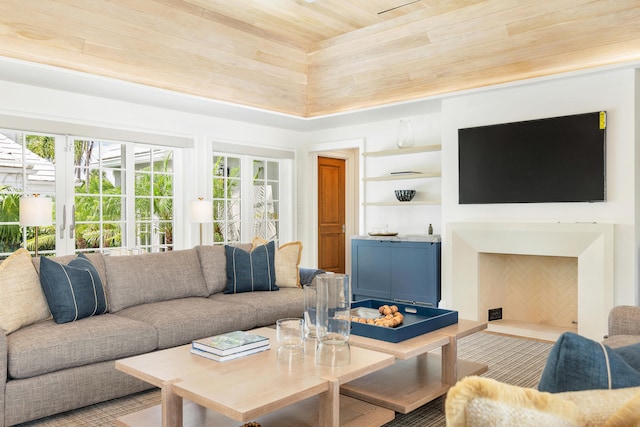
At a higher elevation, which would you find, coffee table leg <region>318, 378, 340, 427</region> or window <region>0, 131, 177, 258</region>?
window <region>0, 131, 177, 258</region>

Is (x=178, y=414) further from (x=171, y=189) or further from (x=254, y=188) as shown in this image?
(x=254, y=188)

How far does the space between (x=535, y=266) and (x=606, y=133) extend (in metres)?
1.42

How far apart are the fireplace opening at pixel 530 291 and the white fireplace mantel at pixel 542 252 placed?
0.13m

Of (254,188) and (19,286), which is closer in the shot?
(19,286)

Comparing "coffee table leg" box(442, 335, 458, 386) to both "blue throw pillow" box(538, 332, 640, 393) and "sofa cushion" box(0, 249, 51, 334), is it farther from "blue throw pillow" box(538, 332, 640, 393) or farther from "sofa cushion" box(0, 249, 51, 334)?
"sofa cushion" box(0, 249, 51, 334)

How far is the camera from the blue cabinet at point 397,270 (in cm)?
524

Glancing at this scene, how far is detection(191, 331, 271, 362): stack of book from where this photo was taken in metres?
2.37

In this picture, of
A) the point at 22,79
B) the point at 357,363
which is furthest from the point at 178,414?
the point at 22,79

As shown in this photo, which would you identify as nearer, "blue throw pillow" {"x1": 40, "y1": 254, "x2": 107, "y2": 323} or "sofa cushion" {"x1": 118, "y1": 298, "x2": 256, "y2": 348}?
"blue throw pillow" {"x1": 40, "y1": 254, "x2": 107, "y2": 323}

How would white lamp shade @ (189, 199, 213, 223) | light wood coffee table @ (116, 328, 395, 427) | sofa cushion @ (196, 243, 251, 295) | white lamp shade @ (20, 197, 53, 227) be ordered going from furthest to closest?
white lamp shade @ (189, 199, 213, 223)
sofa cushion @ (196, 243, 251, 295)
white lamp shade @ (20, 197, 53, 227)
light wood coffee table @ (116, 328, 395, 427)

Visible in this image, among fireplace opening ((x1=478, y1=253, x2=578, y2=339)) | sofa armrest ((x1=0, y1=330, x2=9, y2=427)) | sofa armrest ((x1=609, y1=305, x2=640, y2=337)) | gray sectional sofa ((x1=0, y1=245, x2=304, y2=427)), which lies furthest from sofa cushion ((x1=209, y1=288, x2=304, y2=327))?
sofa armrest ((x1=609, y1=305, x2=640, y2=337))

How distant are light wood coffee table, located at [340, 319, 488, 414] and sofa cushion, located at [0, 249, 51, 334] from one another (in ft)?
6.09

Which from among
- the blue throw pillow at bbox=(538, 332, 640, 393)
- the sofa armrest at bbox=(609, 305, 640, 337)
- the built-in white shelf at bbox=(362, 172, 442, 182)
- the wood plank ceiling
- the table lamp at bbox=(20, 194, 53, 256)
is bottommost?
the sofa armrest at bbox=(609, 305, 640, 337)

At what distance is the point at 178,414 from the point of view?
2.05 m
